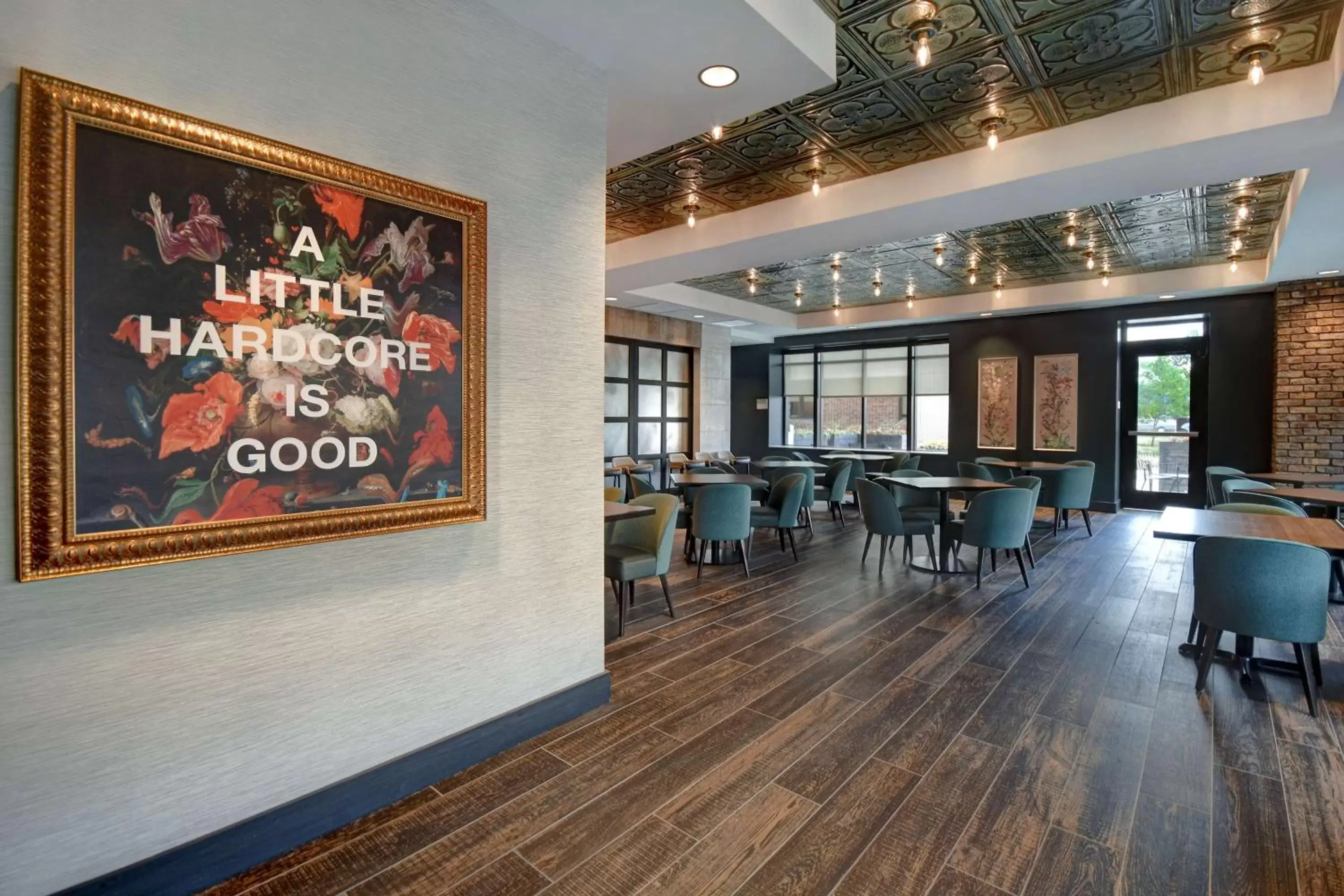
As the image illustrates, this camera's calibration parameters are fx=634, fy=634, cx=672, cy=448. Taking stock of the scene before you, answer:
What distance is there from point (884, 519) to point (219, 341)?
498 centimetres

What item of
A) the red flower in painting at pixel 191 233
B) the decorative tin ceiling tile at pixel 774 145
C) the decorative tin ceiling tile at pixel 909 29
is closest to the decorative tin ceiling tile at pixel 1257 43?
the decorative tin ceiling tile at pixel 909 29

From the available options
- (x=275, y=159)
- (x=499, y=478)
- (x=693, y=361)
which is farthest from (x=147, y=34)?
(x=693, y=361)

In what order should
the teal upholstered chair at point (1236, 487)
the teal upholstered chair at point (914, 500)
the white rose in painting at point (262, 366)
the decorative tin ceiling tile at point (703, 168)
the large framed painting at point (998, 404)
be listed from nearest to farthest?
the white rose in painting at point (262, 366)
the decorative tin ceiling tile at point (703, 168)
the teal upholstered chair at point (1236, 487)
the teal upholstered chair at point (914, 500)
the large framed painting at point (998, 404)

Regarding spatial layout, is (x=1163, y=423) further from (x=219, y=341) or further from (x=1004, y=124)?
(x=219, y=341)

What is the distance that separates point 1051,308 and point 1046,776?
882cm

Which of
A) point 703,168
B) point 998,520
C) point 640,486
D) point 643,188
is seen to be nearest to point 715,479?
point 640,486

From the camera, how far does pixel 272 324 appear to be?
1940 millimetres

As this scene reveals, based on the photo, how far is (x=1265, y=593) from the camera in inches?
118

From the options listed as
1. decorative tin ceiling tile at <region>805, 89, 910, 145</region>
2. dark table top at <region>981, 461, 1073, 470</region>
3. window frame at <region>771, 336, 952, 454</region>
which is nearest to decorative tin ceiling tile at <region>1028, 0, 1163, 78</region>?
decorative tin ceiling tile at <region>805, 89, 910, 145</region>

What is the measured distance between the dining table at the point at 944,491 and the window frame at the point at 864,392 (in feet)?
17.9

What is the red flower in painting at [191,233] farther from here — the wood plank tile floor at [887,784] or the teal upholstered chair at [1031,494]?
the teal upholstered chair at [1031,494]

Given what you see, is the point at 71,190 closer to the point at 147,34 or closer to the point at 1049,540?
the point at 147,34

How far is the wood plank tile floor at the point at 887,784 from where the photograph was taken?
6.31ft

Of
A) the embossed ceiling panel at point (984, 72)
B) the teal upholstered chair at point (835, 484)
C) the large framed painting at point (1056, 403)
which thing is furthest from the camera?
the large framed painting at point (1056, 403)
